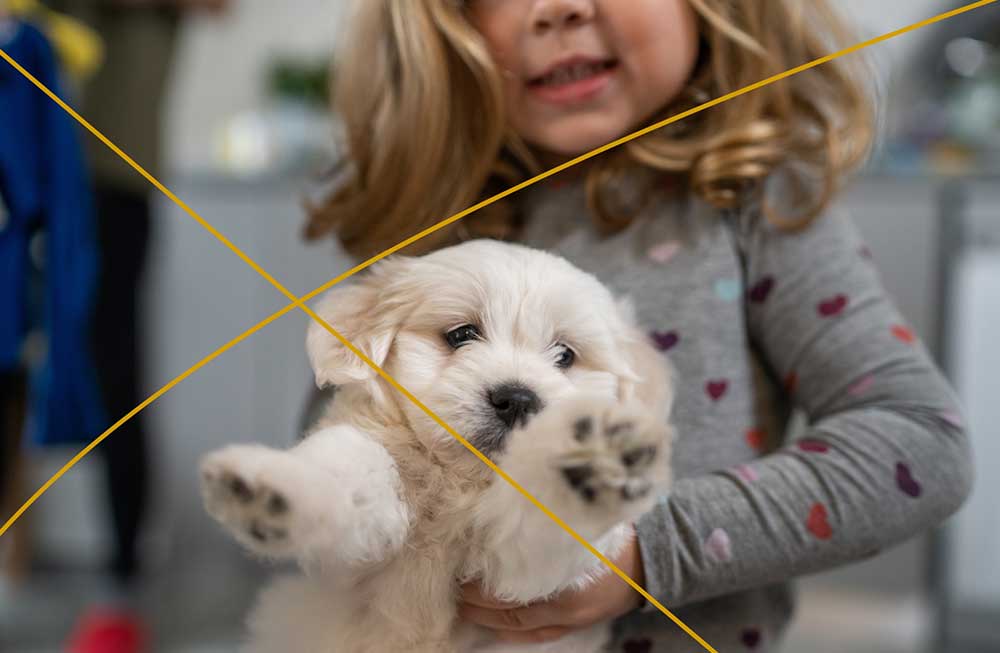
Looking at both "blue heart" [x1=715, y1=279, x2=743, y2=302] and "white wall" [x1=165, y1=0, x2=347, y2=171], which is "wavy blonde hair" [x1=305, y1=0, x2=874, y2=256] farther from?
"white wall" [x1=165, y1=0, x2=347, y2=171]

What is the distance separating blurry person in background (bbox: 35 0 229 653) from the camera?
58 cm

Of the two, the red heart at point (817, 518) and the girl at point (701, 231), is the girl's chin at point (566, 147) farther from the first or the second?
the red heart at point (817, 518)

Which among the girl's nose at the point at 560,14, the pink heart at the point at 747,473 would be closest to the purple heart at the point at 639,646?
the pink heart at the point at 747,473

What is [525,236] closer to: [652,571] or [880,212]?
[652,571]

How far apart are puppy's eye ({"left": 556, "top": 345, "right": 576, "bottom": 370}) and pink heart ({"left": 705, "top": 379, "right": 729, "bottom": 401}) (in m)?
0.10

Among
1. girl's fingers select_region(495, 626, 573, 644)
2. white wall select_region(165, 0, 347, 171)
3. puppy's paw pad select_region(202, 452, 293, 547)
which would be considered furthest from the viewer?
white wall select_region(165, 0, 347, 171)

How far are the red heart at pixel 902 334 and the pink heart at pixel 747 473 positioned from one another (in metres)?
0.12

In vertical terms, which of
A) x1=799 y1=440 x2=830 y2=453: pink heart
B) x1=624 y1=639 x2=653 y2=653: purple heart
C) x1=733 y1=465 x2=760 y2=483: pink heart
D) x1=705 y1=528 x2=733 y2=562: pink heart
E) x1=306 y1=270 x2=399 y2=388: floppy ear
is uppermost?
x1=306 y1=270 x2=399 y2=388: floppy ear

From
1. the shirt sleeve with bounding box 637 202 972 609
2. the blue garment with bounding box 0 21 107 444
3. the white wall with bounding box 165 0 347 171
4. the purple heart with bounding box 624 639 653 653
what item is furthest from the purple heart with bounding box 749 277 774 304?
the white wall with bounding box 165 0 347 171

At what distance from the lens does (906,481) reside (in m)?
0.51

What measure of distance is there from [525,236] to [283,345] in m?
0.13

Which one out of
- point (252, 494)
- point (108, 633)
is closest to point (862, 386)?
point (252, 494)

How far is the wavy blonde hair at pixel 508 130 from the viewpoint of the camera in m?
0.43

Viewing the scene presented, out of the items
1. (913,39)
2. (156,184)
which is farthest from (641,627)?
(913,39)
